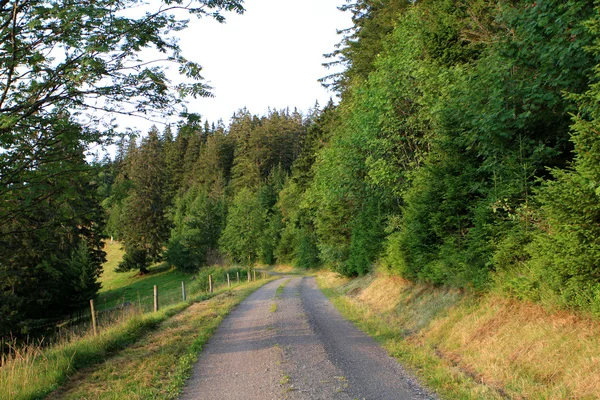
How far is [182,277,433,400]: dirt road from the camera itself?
6016 mm

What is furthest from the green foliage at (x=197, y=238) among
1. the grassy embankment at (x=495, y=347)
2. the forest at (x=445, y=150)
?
the grassy embankment at (x=495, y=347)

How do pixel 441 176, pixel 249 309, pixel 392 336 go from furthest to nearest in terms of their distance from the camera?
pixel 249 309 < pixel 441 176 < pixel 392 336

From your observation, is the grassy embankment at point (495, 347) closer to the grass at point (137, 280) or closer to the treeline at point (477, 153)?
the treeline at point (477, 153)

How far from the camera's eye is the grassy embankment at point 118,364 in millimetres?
6480

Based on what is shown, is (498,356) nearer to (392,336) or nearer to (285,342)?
(392,336)

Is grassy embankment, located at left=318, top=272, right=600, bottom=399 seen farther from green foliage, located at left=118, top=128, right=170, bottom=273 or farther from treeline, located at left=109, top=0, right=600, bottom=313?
green foliage, located at left=118, top=128, right=170, bottom=273

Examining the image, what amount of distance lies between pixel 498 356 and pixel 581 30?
5.92 m

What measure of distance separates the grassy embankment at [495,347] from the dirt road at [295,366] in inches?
21.7

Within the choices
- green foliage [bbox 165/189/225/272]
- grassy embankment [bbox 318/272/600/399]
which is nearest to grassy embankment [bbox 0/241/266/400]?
grassy embankment [bbox 318/272/600/399]

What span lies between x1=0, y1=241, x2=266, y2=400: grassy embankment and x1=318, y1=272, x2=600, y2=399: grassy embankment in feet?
13.7

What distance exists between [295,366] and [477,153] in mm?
7339

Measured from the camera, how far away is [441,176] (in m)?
11.8

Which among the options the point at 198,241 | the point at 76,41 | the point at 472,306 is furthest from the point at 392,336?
the point at 198,241

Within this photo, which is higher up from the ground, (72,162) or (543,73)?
(543,73)
